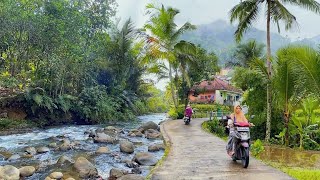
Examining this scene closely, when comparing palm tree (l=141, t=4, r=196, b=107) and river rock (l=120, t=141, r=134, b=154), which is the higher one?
palm tree (l=141, t=4, r=196, b=107)

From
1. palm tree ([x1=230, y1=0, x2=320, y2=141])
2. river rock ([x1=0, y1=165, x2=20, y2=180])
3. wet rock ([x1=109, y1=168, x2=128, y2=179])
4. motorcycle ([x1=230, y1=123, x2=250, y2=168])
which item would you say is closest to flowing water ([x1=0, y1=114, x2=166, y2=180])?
wet rock ([x1=109, y1=168, x2=128, y2=179])

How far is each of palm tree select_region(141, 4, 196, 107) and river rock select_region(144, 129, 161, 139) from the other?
18.9 feet

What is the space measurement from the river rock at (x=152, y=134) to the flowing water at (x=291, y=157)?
24.0 feet

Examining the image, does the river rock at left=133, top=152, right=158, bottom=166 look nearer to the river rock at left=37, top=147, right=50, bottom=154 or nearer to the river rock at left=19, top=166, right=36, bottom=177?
the river rock at left=19, top=166, right=36, bottom=177

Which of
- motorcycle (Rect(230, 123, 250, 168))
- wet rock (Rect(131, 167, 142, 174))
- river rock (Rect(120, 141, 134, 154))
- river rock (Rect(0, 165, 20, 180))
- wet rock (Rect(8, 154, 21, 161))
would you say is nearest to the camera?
motorcycle (Rect(230, 123, 250, 168))

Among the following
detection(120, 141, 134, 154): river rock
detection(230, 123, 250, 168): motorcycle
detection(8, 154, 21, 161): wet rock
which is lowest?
detection(8, 154, 21, 161): wet rock

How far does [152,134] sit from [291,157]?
368 inches

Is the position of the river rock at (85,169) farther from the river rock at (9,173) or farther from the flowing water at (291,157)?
the flowing water at (291,157)

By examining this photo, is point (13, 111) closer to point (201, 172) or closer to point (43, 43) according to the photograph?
point (43, 43)

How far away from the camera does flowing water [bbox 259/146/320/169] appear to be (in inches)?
368

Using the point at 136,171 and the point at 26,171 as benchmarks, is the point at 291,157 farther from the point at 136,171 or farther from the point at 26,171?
the point at 26,171

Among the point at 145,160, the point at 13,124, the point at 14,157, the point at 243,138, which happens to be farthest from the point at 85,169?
the point at 13,124

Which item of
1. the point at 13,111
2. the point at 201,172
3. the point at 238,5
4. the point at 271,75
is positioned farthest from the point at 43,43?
the point at 201,172

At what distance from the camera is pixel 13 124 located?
20.1 meters
